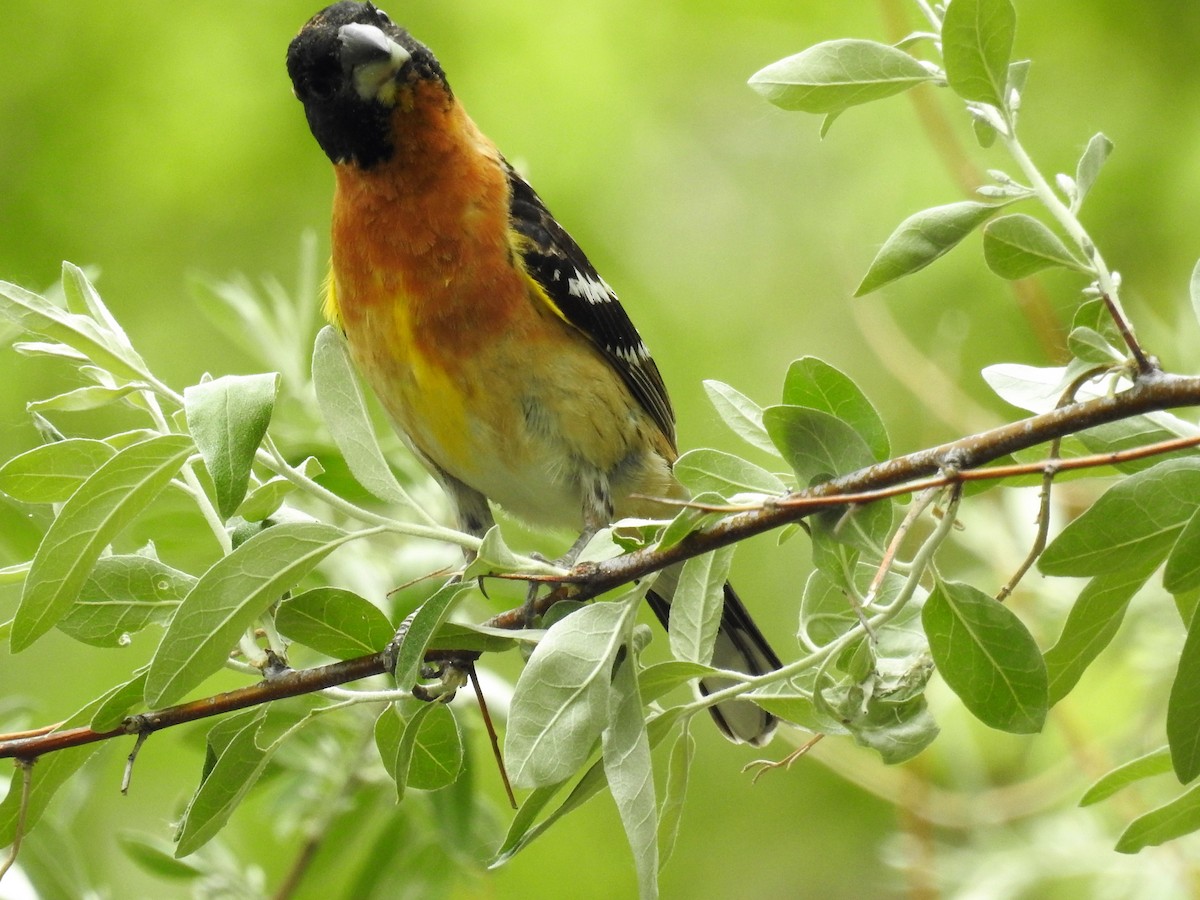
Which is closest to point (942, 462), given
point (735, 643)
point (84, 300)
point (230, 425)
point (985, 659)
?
point (985, 659)

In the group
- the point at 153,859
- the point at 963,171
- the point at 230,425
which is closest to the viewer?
the point at 230,425

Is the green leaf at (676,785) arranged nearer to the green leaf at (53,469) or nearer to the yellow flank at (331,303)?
the green leaf at (53,469)

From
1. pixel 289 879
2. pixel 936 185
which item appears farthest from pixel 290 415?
pixel 936 185

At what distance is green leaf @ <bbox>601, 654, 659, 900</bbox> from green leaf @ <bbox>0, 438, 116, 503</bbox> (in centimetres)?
65

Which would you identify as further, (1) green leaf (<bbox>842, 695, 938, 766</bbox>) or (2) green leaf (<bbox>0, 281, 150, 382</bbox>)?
(2) green leaf (<bbox>0, 281, 150, 382</bbox>)

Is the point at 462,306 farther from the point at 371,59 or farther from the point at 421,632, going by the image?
the point at 421,632

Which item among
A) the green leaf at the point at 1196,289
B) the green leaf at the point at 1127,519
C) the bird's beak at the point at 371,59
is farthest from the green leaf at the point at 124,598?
the bird's beak at the point at 371,59

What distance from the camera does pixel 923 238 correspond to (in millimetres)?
1445

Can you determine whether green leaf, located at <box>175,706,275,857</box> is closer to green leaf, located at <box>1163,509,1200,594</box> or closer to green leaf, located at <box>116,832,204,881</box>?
green leaf, located at <box>1163,509,1200,594</box>

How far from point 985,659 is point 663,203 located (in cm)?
495

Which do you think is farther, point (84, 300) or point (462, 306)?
point (462, 306)

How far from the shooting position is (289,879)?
9.59 feet

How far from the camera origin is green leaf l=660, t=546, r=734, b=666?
1588mm

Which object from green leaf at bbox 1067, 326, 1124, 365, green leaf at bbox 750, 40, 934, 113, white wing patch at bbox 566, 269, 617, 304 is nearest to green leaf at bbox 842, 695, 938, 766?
green leaf at bbox 1067, 326, 1124, 365
